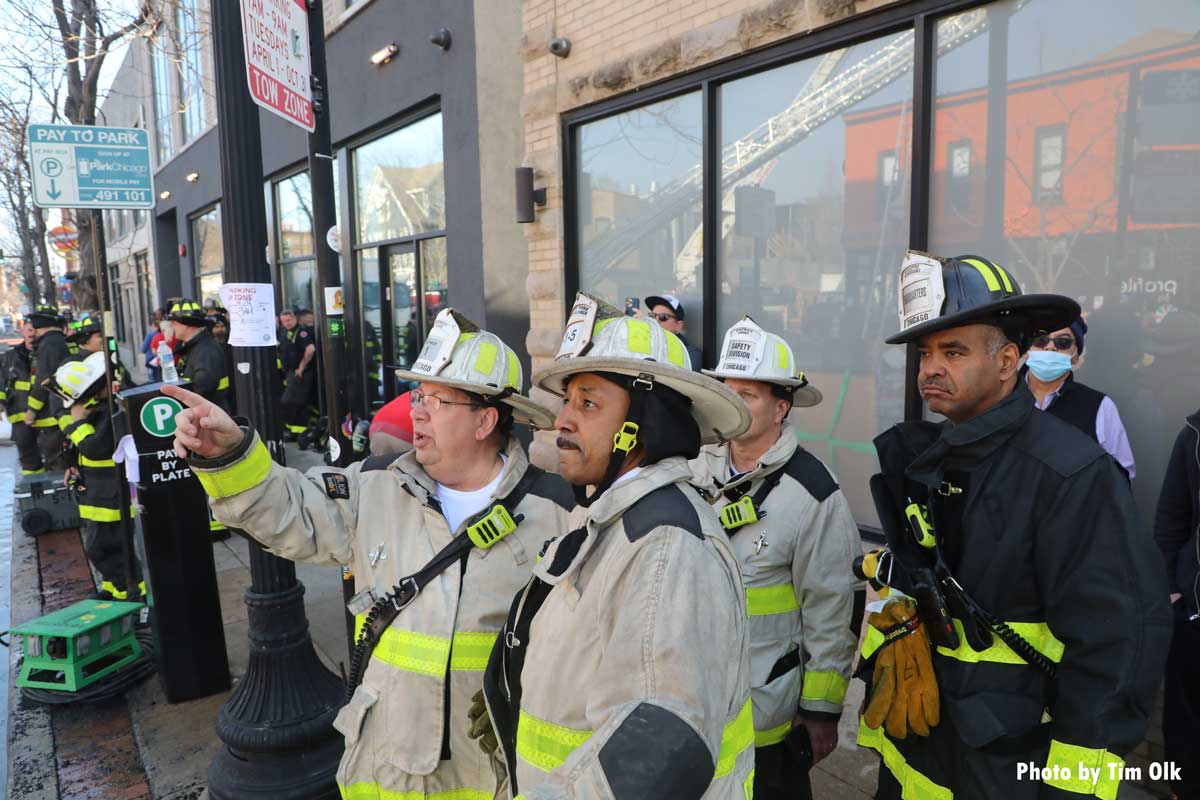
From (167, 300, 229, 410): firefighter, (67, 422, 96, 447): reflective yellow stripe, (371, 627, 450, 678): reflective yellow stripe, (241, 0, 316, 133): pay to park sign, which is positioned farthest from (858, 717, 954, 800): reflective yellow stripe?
(167, 300, 229, 410): firefighter

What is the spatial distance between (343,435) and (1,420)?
1835cm

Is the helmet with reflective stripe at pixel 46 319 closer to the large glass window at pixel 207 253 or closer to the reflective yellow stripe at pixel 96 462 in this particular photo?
the reflective yellow stripe at pixel 96 462

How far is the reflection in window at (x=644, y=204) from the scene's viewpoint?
5914mm

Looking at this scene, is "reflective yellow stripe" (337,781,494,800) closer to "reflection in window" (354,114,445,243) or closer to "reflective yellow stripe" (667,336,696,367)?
"reflective yellow stripe" (667,336,696,367)

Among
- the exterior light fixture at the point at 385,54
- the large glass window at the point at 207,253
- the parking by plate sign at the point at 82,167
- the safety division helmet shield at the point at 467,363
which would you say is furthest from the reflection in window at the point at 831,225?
the large glass window at the point at 207,253

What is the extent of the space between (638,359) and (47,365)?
9542mm

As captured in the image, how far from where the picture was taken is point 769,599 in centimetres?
270

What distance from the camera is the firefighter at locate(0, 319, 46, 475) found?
976 cm

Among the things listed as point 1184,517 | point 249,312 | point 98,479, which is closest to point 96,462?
point 98,479

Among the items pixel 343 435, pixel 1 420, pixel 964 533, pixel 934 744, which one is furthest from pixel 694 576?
pixel 1 420

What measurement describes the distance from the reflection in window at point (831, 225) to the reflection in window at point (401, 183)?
4460 mm

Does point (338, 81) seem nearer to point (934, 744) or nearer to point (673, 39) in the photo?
point (673, 39)

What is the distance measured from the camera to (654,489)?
1.65m

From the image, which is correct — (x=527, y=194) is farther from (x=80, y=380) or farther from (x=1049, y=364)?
(x=1049, y=364)
